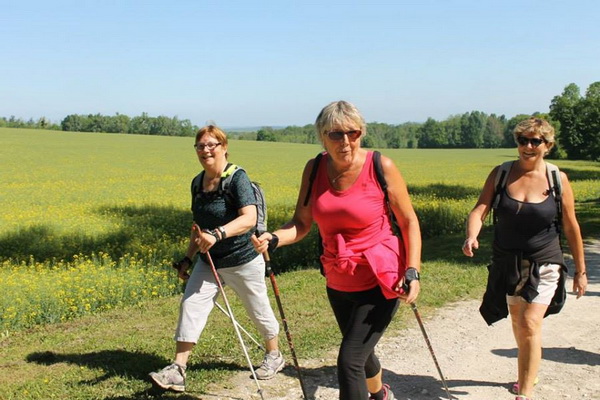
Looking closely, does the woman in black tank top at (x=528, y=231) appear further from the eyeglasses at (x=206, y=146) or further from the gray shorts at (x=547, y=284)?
the eyeglasses at (x=206, y=146)

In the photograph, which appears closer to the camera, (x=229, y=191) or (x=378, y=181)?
(x=378, y=181)

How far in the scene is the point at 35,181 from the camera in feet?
94.7

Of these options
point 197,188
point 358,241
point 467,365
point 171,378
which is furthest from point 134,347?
point 358,241

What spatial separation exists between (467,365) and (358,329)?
249 centimetres

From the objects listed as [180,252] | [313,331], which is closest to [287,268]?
[180,252]

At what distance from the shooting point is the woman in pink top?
10.9 feet

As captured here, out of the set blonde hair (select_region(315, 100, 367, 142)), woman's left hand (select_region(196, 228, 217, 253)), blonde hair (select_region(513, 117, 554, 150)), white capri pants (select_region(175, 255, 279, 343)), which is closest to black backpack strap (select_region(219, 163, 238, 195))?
woman's left hand (select_region(196, 228, 217, 253))

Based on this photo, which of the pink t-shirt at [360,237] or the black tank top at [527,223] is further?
the black tank top at [527,223]

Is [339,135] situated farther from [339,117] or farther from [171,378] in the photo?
[171,378]

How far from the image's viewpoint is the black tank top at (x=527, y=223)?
4121 millimetres

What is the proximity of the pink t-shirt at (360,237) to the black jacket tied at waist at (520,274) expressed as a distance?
3.82 feet

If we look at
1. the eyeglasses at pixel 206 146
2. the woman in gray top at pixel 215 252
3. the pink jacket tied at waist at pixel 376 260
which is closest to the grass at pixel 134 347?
the woman in gray top at pixel 215 252

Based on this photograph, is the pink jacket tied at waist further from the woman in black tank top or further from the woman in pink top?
the woman in black tank top

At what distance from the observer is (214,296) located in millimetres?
4770
